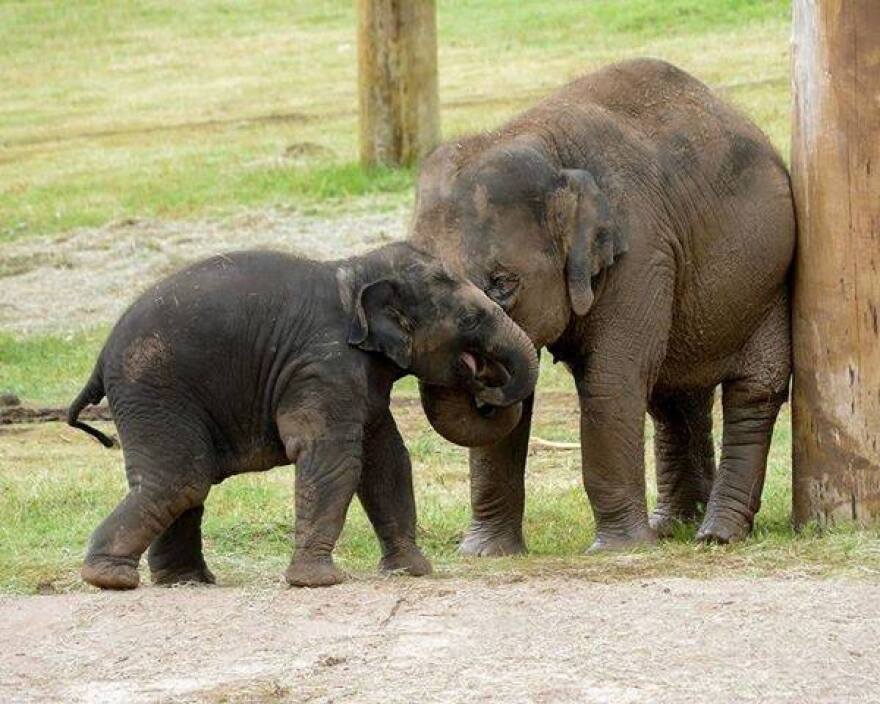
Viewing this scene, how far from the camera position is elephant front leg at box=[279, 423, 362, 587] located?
7.81 m

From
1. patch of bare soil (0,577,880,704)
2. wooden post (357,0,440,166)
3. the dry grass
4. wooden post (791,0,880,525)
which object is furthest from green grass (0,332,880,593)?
wooden post (357,0,440,166)

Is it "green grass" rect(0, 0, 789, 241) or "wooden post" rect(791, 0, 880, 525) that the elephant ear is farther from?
"green grass" rect(0, 0, 789, 241)

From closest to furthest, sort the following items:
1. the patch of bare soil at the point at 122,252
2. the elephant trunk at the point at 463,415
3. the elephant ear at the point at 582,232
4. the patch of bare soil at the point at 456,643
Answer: the patch of bare soil at the point at 456,643 < the elephant trunk at the point at 463,415 < the elephant ear at the point at 582,232 < the patch of bare soil at the point at 122,252

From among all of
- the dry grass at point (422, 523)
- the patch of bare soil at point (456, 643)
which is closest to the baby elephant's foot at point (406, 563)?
the dry grass at point (422, 523)

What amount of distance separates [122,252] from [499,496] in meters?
9.16

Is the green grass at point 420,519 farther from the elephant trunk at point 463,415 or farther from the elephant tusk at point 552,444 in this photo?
the elephant trunk at point 463,415

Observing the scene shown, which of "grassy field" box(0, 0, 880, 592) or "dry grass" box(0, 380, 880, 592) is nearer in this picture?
"dry grass" box(0, 380, 880, 592)

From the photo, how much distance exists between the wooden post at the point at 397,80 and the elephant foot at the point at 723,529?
34.8 ft

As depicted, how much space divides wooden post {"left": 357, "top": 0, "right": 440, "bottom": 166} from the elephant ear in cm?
1069

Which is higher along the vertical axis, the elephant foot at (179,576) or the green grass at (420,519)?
the elephant foot at (179,576)

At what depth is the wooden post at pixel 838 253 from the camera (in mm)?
8734

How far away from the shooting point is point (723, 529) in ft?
30.7

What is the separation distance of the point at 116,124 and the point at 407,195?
29.1ft

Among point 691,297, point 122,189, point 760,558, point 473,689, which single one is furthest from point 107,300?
point 473,689
